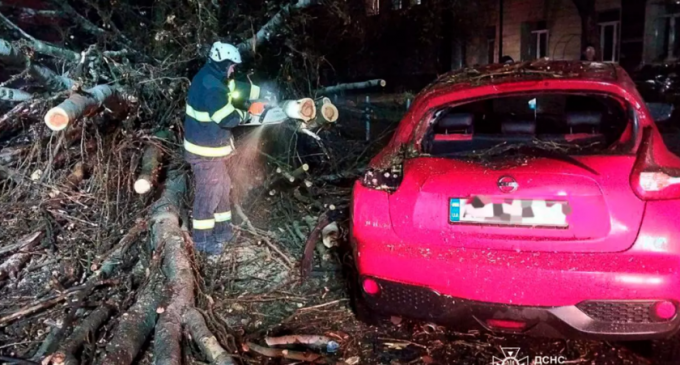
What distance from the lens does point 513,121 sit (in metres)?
4.29

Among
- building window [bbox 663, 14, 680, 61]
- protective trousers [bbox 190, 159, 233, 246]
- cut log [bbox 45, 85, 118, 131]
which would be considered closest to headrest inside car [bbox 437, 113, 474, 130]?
protective trousers [bbox 190, 159, 233, 246]

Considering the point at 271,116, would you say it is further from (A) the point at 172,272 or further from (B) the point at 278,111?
(A) the point at 172,272

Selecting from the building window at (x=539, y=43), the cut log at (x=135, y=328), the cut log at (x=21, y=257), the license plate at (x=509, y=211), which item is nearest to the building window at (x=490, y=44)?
the building window at (x=539, y=43)

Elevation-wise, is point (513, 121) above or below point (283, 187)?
above

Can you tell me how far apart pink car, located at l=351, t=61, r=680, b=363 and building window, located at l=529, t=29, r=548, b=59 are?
60.5ft

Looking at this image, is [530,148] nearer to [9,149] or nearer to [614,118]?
[614,118]

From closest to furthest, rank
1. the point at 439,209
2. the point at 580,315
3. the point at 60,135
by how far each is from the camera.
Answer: the point at 580,315
the point at 439,209
the point at 60,135

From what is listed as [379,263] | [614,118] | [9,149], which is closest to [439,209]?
[379,263]

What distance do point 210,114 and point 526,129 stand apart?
2501mm

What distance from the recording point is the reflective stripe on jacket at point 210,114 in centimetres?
473

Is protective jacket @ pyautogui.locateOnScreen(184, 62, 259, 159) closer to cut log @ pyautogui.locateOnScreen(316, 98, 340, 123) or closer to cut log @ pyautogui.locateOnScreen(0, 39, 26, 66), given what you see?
cut log @ pyautogui.locateOnScreen(316, 98, 340, 123)

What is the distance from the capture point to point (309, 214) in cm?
589

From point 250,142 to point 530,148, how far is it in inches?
142

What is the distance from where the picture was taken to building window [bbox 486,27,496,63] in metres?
22.5
